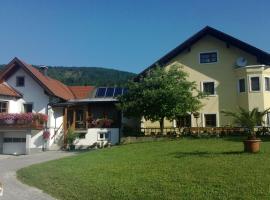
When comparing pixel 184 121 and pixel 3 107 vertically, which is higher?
pixel 3 107

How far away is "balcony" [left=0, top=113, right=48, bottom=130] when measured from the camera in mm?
30781

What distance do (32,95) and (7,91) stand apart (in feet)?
6.87

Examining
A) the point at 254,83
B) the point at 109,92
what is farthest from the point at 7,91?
the point at 254,83

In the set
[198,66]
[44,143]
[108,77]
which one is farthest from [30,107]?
[108,77]

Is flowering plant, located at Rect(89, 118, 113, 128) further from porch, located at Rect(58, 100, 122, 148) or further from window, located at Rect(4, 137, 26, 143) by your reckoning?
window, located at Rect(4, 137, 26, 143)

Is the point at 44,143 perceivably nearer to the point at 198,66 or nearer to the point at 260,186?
the point at 198,66

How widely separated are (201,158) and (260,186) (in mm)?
5042

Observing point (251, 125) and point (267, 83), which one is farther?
point (267, 83)

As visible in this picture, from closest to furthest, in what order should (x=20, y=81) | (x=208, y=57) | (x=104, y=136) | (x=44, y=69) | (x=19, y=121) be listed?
1. (x=19, y=121)
2. (x=104, y=136)
3. (x=208, y=57)
4. (x=20, y=81)
5. (x=44, y=69)

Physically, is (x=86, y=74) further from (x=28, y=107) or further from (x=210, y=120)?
(x=210, y=120)

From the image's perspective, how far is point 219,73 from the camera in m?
32.8

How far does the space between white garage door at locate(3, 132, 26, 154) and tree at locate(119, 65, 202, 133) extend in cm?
905

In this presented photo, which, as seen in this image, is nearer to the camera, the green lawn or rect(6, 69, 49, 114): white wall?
the green lawn

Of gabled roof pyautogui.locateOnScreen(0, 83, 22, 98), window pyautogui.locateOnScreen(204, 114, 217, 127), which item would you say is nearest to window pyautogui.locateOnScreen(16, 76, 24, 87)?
gabled roof pyautogui.locateOnScreen(0, 83, 22, 98)
